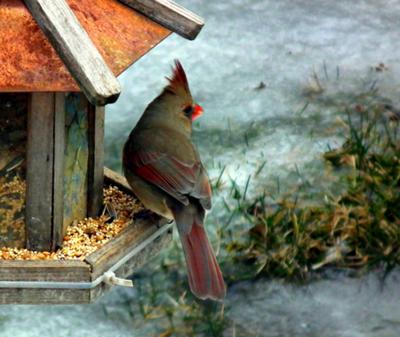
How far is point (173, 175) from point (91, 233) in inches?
13.5

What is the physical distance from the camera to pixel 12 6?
2.88m

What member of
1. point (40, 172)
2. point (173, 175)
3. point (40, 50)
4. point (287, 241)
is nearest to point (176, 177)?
point (173, 175)

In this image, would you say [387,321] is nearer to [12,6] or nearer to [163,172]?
[163,172]

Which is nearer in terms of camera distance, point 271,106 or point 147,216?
point 147,216

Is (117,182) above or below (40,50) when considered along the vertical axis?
below

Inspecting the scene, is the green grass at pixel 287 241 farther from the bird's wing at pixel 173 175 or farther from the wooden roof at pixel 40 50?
the wooden roof at pixel 40 50

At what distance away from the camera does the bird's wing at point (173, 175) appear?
3.55 meters

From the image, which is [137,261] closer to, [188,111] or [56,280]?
[56,280]

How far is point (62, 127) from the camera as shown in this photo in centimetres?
322

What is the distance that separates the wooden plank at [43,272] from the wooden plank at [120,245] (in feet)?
0.14

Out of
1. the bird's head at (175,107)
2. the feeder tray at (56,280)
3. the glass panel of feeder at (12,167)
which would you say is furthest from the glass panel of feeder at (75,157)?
the bird's head at (175,107)

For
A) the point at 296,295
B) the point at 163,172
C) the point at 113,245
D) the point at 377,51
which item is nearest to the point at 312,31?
the point at 377,51

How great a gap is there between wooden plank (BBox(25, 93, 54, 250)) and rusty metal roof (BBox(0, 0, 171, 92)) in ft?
0.81

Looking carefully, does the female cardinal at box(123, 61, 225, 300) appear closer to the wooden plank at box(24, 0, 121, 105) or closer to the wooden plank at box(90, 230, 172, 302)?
the wooden plank at box(90, 230, 172, 302)
